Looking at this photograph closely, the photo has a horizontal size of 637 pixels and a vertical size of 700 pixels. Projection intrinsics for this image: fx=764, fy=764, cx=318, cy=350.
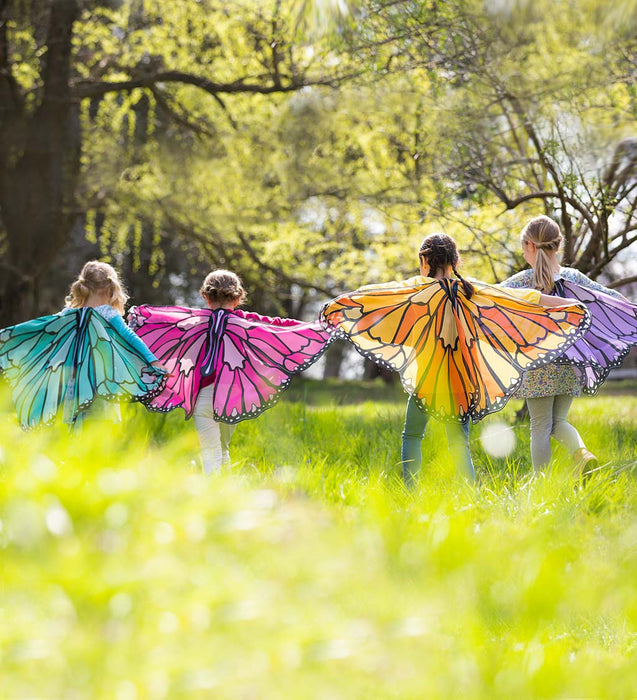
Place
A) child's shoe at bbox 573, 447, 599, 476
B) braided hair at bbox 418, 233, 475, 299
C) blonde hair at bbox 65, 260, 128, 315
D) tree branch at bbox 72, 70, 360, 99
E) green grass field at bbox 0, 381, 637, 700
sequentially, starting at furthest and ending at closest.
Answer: tree branch at bbox 72, 70, 360, 99, blonde hair at bbox 65, 260, 128, 315, braided hair at bbox 418, 233, 475, 299, child's shoe at bbox 573, 447, 599, 476, green grass field at bbox 0, 381, 637, 700

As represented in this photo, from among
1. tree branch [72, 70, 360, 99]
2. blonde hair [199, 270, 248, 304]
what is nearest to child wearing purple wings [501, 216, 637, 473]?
blonde hair [199, 270, 248, 304]

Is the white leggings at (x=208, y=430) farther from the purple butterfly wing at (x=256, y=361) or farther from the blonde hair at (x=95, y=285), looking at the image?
the blonde hair at (x=95, y=285)

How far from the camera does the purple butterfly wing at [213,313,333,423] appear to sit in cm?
496

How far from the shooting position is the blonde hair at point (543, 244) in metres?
4.96

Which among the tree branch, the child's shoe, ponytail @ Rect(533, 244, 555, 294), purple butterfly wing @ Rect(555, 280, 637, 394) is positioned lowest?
the child's shoe

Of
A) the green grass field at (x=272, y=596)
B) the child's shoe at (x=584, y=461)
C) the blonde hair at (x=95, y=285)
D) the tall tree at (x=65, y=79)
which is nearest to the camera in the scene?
the green grass field at (x=272, y=596)

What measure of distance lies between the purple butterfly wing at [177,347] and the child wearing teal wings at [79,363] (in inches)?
4.4

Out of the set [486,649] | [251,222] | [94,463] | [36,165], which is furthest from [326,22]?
[36,165]

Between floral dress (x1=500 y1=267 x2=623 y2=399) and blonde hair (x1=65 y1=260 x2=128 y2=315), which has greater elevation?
blonde hair (x1=65 y1=260 x2=128 y2=315)

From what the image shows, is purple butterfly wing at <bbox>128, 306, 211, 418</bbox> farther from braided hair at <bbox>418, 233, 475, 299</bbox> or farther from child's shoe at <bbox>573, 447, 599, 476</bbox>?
child's shoe at <bbox>573, 447, 599, 476</bbox>

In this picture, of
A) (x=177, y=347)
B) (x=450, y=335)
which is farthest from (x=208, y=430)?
(x=450, y=335)

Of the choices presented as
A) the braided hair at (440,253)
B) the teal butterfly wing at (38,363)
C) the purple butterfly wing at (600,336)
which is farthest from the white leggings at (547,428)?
the teal butterfly wing at (38,363)

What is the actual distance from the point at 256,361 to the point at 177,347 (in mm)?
554

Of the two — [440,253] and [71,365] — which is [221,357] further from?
[440,253]
